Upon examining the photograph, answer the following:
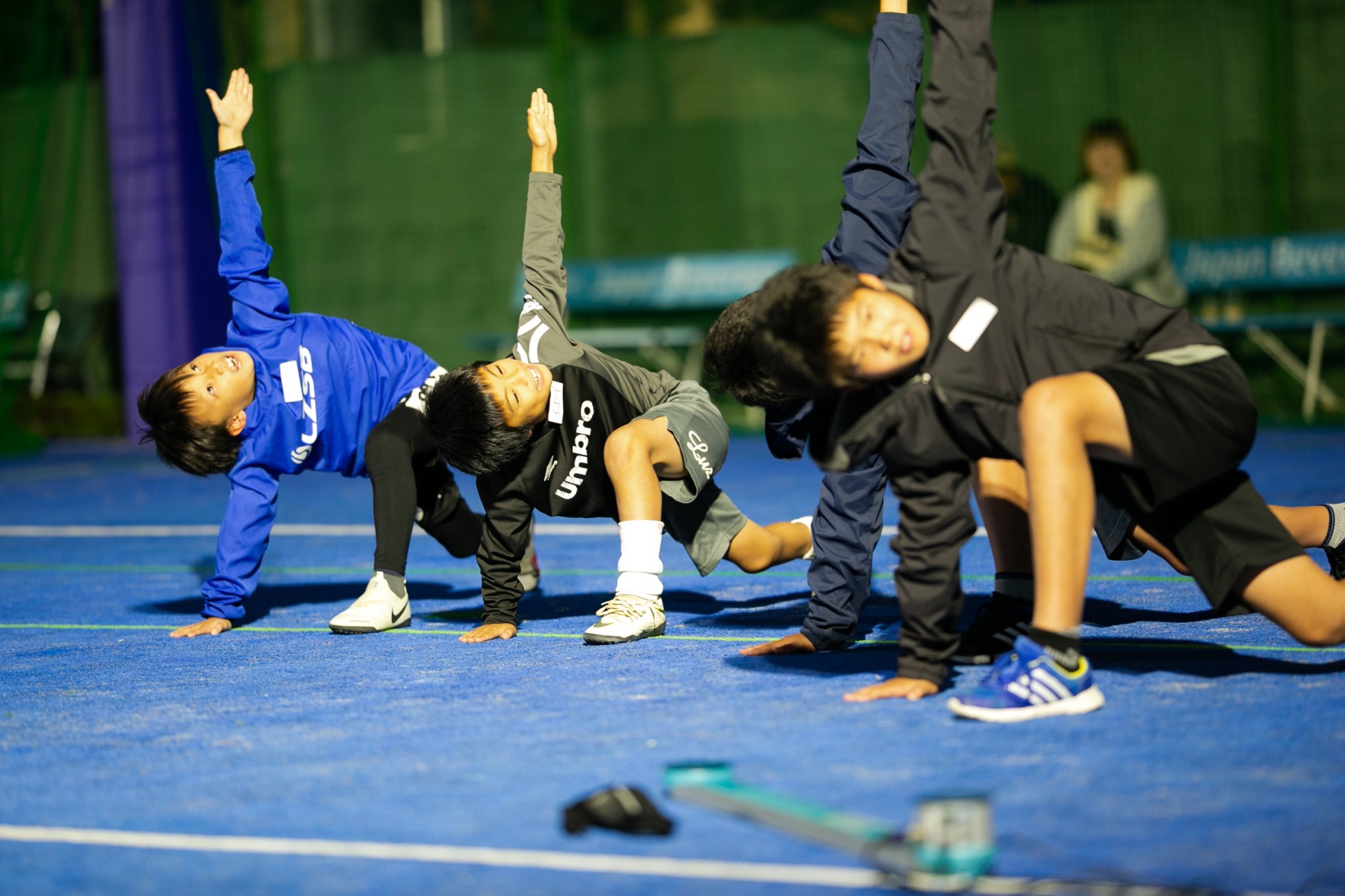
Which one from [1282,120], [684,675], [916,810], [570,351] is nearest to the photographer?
[916,810]

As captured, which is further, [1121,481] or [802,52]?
[802,52]

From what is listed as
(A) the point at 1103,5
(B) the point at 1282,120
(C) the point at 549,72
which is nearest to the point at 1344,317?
(B) the point at 1282,120

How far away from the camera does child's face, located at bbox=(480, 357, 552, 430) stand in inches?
139

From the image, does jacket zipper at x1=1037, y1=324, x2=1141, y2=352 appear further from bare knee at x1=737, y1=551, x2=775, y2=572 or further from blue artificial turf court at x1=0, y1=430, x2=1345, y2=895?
bare knee at x1=737, y1=551, x2=775, y2=572

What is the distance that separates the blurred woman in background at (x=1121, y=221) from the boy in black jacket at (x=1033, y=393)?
250 inches

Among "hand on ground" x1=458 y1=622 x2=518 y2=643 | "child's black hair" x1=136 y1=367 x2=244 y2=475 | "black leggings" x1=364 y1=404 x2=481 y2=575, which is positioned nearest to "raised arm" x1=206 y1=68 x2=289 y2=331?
"child's black hair" x1=136 y1=367 x2=244 y2=475

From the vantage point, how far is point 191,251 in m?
10.4

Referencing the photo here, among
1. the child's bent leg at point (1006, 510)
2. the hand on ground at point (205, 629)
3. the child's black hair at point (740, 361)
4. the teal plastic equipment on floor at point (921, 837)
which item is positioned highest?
the child's black hair at point (740, 361)

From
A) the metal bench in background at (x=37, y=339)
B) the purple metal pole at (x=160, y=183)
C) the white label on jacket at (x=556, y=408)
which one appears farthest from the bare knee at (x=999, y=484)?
the metal bench in background at (x=37, y=339)

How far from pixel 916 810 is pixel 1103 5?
28.8 ft

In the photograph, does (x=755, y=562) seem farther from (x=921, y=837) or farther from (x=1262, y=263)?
(x=1262, y=263)

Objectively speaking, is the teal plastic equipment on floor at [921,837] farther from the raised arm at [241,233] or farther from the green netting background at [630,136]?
the green netting background at [630,136]

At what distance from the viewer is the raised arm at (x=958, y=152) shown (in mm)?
2691

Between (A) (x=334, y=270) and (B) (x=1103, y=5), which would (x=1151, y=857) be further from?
(A) (x=334, y=270)
